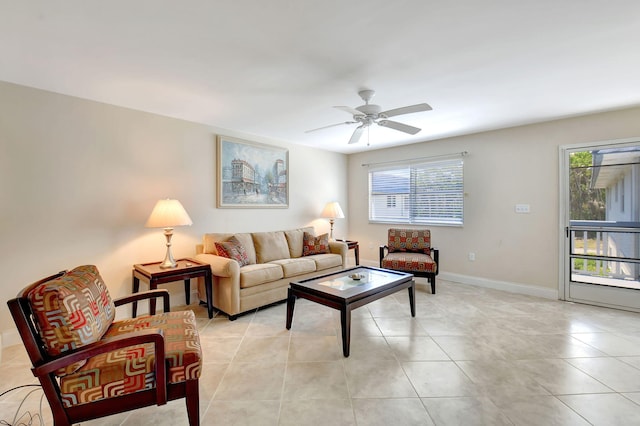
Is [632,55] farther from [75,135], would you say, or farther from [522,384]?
[75,135]

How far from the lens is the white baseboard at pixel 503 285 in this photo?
3.95 metres

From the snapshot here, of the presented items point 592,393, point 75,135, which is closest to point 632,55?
point 592,393

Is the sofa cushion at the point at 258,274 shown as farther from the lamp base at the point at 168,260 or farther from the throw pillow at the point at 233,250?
the lamp base at the point at 168,260

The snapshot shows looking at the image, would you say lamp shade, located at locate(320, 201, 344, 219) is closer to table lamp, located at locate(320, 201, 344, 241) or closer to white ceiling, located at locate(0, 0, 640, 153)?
table lamp, located at locate(320, 201, 344, 241)

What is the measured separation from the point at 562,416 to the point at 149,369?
7.70 feet

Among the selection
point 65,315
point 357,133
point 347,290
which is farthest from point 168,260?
point 357,133

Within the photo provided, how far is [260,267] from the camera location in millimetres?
3494

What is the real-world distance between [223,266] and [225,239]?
2.21ft

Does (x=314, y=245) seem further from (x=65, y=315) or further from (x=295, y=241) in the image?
(x=65, y=315)

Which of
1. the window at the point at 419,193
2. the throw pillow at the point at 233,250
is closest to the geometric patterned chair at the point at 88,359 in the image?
the throw pillow at the point at 233,250

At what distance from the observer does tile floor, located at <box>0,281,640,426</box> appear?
5.74 ft

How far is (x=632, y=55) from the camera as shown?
2.22m

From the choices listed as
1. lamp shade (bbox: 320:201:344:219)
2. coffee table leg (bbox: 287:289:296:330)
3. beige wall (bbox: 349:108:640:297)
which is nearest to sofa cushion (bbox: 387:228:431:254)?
beige wall (bbox: 349:108:640:297)

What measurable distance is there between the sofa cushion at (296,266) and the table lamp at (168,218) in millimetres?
1240
